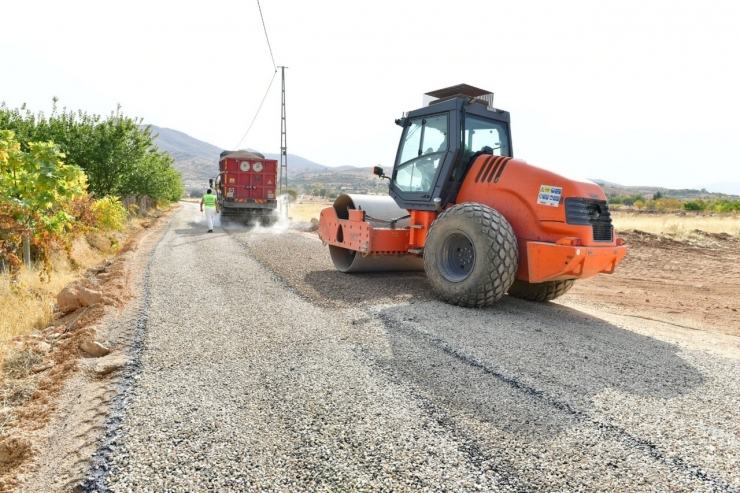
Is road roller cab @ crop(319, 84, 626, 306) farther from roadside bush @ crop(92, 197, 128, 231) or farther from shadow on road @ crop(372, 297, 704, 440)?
roadside bush @ crop(92, 197, 128, 231)

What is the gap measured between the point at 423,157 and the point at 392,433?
16.7 ft

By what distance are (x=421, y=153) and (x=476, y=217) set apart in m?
1.98

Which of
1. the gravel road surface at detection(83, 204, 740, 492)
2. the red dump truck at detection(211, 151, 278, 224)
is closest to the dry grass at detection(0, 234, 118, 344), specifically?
the gravel road surface at detection(83, 204, 740, 492)

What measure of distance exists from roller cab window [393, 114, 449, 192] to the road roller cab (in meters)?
→ 0.02

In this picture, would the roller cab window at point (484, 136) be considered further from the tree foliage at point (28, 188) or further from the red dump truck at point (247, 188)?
the red dump truck at point (247, 188)

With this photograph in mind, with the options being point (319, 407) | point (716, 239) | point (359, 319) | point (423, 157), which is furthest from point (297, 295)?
point (716, 239)

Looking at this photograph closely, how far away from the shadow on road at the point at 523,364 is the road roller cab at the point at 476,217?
2.15 ft

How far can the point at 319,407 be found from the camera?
3357 mm

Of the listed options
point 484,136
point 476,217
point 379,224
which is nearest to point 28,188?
point 379,224

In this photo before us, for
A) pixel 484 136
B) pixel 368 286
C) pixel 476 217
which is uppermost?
pixel 484 136

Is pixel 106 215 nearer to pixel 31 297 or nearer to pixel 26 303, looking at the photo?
pixel 31 297

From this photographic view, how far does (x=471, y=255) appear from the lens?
6355mm

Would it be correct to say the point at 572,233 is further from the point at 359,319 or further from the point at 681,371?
the point at 359,319

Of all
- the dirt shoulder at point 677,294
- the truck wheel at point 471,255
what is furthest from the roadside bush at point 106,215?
the dirt shoulder at point 677,294
